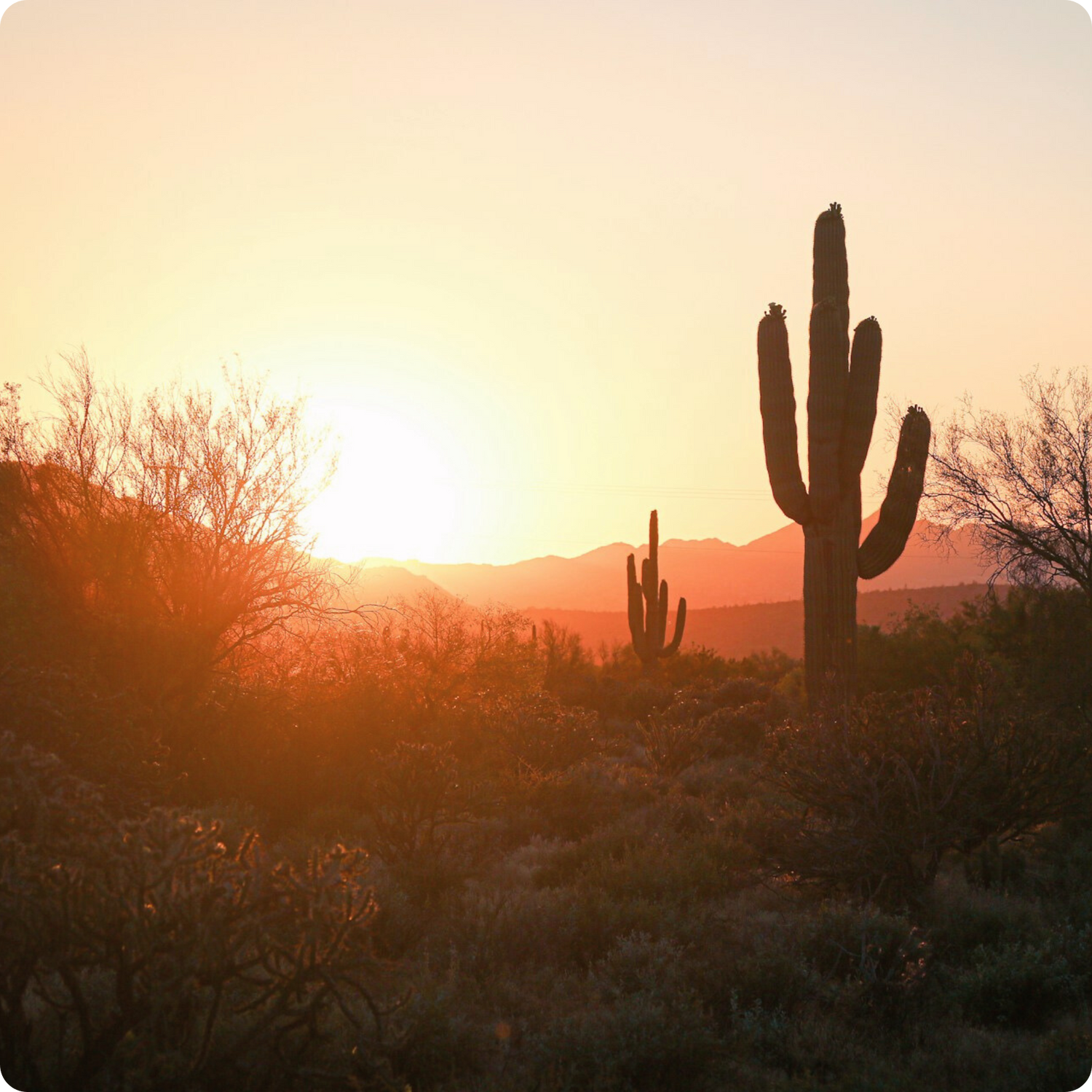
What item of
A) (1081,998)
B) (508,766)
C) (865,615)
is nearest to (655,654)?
(508,766)

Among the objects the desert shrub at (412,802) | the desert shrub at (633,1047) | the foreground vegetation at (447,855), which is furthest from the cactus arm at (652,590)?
the desert shrub at (633,1047)

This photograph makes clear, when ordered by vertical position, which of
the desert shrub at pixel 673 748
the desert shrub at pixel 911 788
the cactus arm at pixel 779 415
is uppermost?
the cactus arm at pixel 779 415

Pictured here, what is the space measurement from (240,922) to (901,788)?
6.72m

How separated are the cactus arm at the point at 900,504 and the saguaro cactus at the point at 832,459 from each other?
2 cm

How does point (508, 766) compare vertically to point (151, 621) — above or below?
Result: below

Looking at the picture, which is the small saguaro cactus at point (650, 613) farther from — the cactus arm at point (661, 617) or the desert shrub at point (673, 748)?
the desert shrub at point (673, 748)

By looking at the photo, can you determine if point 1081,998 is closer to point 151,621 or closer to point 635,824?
point 635,824

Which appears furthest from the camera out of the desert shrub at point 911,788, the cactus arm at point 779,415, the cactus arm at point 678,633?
the cactus arm at point 678,633

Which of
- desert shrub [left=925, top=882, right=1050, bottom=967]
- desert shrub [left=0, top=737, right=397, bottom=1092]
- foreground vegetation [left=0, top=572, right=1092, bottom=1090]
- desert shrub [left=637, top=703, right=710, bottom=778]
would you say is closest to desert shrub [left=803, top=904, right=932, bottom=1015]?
foreground vegetation [left=0, top=572, right=1092, bottom=1090]

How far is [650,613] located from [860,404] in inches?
702

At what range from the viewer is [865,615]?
83625mm

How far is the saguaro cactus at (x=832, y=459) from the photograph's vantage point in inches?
627

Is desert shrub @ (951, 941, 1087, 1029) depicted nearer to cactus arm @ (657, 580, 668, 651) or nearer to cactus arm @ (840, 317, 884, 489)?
cactus arm @ (840, 317, 884, 489)

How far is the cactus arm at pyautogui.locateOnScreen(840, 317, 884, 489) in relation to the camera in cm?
1633
